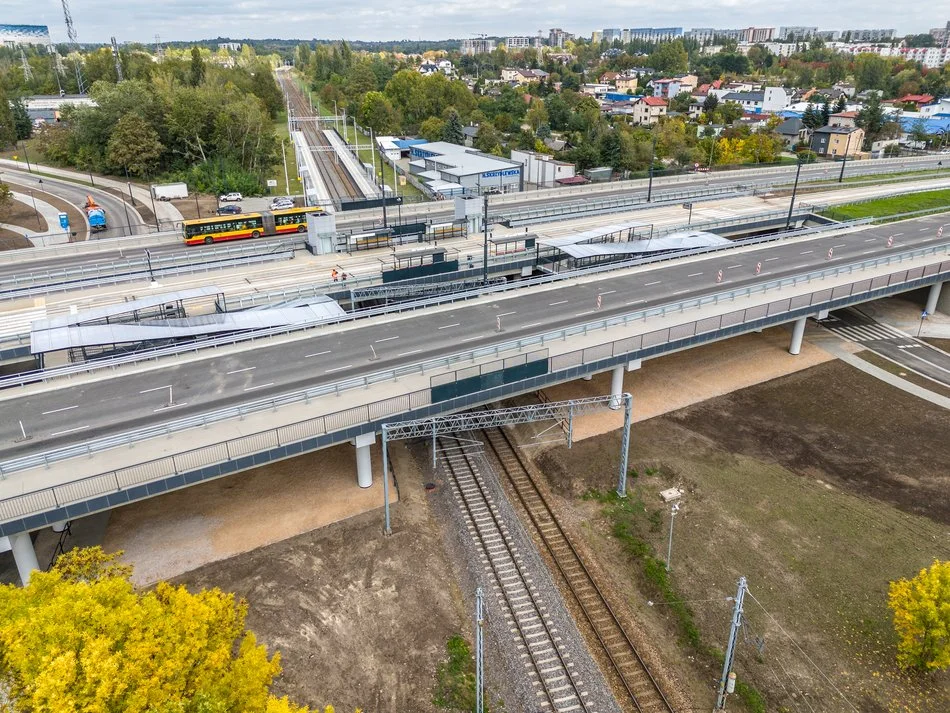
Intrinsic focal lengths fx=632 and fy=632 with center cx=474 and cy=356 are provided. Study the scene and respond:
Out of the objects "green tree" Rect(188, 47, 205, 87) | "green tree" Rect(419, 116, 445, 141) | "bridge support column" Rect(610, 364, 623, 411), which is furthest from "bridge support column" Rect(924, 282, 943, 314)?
"green tree" Rect(188, 47, 205, 87)

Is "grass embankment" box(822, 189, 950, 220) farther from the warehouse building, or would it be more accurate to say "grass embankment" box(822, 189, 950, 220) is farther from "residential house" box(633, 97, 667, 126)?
"residential house" box(633, 97, 667, 126)

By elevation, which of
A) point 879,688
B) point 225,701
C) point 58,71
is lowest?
point 879,688

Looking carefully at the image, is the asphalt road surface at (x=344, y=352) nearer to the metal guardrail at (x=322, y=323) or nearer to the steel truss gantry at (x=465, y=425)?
the metal guardrail at (x=322, y=323)

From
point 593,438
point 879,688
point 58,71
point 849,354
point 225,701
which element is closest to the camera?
point 225,701

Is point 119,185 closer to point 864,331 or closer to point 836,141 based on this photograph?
point 864,331

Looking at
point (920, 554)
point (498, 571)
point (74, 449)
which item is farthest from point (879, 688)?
point (74, 449)

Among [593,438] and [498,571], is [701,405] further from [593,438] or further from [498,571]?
[498,571]

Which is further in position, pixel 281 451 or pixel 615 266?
pixel 615 266

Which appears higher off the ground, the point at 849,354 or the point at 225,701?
the point at 225,701
